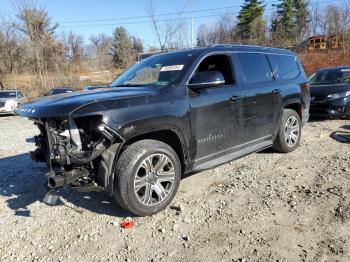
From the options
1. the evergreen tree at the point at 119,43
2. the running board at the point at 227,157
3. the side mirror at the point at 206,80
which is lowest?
the running board at the point at 227,157

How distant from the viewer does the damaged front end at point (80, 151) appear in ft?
11.8

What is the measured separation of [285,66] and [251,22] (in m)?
47.9

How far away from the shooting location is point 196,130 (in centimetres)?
441

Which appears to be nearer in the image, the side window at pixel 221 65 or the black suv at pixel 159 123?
the black suv at pixel 159 123

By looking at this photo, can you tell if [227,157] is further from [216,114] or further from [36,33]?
[36,33]

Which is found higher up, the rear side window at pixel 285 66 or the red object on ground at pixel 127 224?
the rear side window at pixel 285 66

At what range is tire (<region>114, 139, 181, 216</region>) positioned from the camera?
149 inches

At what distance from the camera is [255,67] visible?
18.1 feet

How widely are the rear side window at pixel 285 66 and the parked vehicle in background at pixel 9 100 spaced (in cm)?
1555

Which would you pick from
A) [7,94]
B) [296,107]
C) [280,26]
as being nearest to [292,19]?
[280,26]

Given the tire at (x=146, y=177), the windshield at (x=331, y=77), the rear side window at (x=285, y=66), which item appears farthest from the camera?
the windshield at (x=331, y=77)

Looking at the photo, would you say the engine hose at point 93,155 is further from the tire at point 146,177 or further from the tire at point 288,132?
the tire at point 288,132

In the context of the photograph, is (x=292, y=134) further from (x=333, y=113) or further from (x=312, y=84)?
(x=312, y=84)

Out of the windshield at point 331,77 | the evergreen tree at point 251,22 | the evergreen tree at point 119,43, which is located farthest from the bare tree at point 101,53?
the windshield at point 331,77
